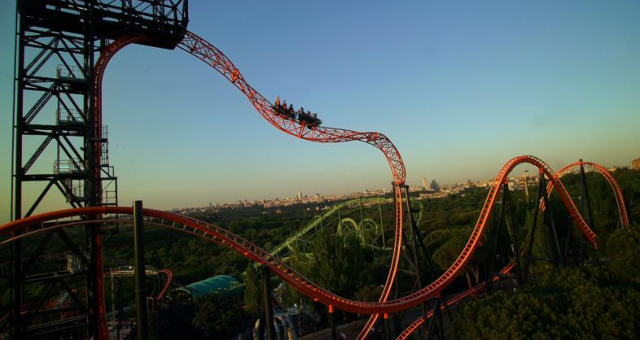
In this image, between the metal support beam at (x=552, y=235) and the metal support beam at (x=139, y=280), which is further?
the metal support beam at (x=552, y=235)

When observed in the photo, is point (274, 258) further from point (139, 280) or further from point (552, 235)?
point (552, 235)

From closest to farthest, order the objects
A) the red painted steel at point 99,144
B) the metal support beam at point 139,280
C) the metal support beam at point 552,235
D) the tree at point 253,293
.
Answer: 1. the metal support beam at point 139,280
2. the red painted steel at point 99,144
3. the metal support beam at point 552,235
4. the tree at point 253,293

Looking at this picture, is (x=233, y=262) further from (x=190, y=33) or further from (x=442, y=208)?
(x=442, y=208)

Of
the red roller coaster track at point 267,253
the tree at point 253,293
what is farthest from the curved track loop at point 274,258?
the tree at point 253,293

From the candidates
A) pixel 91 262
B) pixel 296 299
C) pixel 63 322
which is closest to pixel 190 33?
pixel 91 262

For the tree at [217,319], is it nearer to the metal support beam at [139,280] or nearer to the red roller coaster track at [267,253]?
the red roller coaster track at [267,253]

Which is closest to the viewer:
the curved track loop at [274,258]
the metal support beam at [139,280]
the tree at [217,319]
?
the metal support beam at [139,280]

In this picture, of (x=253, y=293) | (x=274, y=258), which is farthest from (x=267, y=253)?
(x=253, y=293)

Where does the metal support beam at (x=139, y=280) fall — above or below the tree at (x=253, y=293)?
above
